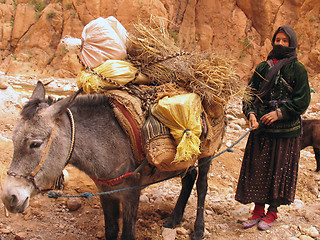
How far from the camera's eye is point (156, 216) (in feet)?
11.9

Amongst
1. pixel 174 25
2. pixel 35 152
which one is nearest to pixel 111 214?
pixel 35 152

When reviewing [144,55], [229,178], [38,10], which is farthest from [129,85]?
[38,10]

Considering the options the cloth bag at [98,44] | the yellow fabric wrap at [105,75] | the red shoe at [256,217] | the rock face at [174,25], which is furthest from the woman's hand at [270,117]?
the rock face at [174,25]

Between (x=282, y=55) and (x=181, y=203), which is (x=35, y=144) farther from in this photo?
(x=282, y=55)

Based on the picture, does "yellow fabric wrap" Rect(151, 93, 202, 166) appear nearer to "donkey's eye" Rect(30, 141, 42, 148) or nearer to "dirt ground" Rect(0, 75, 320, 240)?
"dirt ground" Rect(0, 75, 320, 240)

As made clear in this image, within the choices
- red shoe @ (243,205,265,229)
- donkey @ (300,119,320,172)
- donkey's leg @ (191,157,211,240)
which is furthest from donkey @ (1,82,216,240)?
donkey @ (300,119,320,172)

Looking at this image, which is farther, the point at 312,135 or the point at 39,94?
the point at 312,135

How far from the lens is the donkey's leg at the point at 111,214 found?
271 cm

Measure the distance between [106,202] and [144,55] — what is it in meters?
1.43

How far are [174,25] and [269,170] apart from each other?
18262 millimetres

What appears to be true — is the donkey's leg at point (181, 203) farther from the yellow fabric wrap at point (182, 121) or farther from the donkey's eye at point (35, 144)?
the donkey's eye at point (35, 144)

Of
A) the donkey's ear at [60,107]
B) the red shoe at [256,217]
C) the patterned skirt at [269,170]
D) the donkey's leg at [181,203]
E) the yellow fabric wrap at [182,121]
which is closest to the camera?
the donkey's ear at [60,107]

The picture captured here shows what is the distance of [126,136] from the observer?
242 cm

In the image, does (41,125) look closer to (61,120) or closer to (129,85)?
(61,120)
